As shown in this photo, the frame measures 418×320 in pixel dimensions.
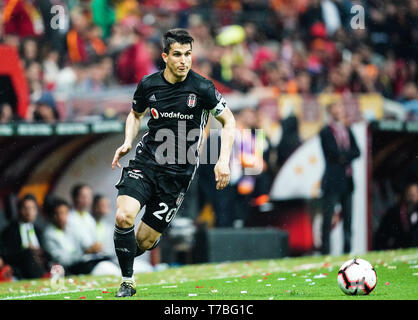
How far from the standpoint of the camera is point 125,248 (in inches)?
320

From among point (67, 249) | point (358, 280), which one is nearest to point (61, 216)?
point (67, 249)

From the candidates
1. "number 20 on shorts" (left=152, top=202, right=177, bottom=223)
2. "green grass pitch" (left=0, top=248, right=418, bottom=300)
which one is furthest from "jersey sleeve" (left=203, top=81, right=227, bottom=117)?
"green grass pitch" (left=0, top=248, right=418, bottom=300)

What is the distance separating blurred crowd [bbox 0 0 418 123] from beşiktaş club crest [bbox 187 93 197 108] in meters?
4.65

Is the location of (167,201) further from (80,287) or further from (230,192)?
(230,192)

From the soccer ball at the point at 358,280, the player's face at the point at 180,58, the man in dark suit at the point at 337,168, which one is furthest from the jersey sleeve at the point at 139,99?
the man in dark suit at the point at 337,168

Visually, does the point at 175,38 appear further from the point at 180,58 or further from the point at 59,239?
the point at 59,239

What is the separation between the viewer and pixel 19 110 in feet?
42.7

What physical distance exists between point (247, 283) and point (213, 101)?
7.16ft

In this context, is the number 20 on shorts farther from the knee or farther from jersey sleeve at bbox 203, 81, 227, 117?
jersey sleeve at bbox 203, 81, 227, 117

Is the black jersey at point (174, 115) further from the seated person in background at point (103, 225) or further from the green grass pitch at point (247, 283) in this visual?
the seated person in background at point (103, 225)

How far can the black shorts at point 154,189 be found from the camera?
823 centimetres

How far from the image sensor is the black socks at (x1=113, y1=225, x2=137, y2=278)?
26.6 ft

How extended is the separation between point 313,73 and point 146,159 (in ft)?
35.5
